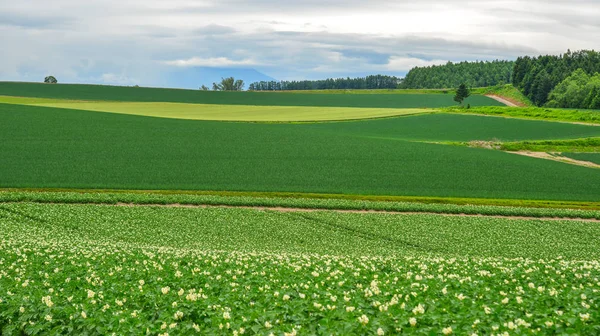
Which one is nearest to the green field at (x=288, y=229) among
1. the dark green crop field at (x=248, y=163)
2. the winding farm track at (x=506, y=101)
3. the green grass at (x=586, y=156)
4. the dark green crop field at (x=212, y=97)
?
the dark green crop field at (x=248, y=163)

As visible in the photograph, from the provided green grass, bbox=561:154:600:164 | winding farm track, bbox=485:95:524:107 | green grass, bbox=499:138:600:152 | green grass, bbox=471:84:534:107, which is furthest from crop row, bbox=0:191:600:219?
green grass, bbox=471:84:534:107

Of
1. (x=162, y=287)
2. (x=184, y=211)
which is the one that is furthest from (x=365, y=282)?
(x=184, y=211)

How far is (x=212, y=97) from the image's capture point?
15112cm

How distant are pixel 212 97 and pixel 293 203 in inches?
4438

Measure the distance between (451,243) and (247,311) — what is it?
21.3m

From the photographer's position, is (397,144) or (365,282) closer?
(365,282)

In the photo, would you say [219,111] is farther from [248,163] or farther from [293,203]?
[293,203]

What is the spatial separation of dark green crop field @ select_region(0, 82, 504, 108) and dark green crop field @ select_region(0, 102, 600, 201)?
55751mm

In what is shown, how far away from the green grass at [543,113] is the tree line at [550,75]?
1437 inches

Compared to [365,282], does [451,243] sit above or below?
below

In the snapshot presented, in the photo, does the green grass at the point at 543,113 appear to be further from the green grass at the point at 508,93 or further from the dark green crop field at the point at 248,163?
the dark green crop field at the point at 248,163

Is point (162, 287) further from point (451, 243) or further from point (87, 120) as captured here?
point (87, 120)

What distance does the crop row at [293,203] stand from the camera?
41625 millimetres

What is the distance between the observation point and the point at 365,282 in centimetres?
1634
